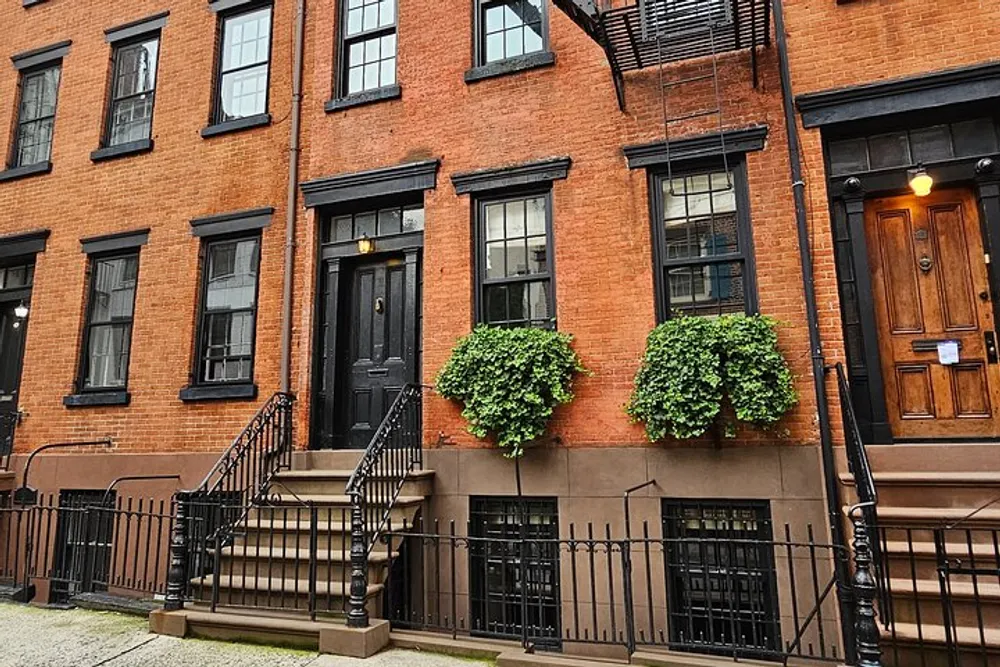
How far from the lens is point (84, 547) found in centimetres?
725

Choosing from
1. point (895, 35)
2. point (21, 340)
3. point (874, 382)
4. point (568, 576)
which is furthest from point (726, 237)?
point (21, 340)

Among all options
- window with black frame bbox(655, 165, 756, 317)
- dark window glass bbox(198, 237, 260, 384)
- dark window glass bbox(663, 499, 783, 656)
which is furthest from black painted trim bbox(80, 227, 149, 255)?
dark window glass bbox(663, 499, 783, 656)

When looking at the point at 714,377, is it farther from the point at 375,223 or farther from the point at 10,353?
the point at 10,353

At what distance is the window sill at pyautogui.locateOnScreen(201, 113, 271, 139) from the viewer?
909cm

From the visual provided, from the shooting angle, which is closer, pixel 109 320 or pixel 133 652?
pixel 133 652

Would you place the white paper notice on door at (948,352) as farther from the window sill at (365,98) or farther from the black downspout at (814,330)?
the window sill at (365,98)

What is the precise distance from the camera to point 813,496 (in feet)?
19.4

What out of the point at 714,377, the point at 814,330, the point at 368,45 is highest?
the point at 368,45

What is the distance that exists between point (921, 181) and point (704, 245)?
6.53 ft

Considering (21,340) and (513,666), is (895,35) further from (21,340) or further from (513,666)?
(21,340)

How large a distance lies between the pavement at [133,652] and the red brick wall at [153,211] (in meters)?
2.75

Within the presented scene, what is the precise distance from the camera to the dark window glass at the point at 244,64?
948 centimetres

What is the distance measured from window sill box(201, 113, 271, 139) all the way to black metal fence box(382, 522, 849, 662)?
5990 millimetres

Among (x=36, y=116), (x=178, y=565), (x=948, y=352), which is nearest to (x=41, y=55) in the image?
(x=36, y=116)
